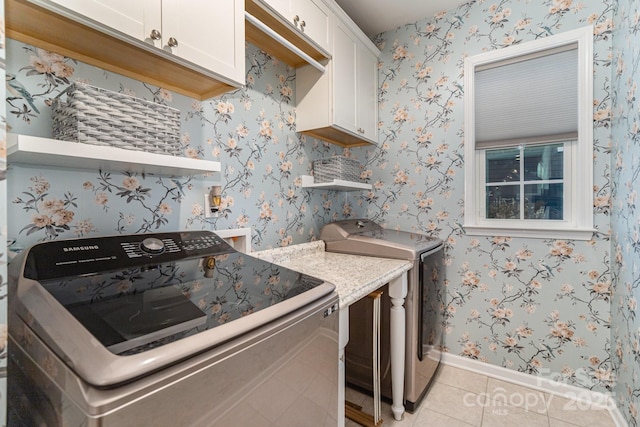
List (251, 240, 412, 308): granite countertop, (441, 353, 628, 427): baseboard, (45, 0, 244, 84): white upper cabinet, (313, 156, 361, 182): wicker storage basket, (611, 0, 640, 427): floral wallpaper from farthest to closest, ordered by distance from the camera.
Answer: (313, 156, 361, 182): wicker storage basket → (441, 353, 628, 427): baseboard → (611, 0, 640, 427): floral wallpaper → (251, 240, 412, 308): granite countertop → (45, 0, 244, 84): white upper cabinet

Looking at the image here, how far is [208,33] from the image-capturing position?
1118 millimetres

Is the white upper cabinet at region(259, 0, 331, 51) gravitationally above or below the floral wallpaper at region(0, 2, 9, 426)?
above

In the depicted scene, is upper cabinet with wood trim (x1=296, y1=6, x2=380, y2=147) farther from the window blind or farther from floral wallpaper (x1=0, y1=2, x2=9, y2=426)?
floral wallpaper (x1=0, y1=2, x2=9, y2=426)

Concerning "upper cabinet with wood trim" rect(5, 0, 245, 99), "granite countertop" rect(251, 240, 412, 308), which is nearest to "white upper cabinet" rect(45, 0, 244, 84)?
"upper cabinet with wood trim" rect(5, 0, 245, 99)

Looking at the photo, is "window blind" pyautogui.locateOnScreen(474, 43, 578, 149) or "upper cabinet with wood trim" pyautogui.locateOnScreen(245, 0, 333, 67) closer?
"upper cabinet with wood trim" pyautogui.locateOnScreen(245, 0, 333, 67)

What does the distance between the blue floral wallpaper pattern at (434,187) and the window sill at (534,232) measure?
0.14 feet

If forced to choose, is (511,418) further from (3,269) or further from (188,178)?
(3,269)

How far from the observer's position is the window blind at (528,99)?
1.89m

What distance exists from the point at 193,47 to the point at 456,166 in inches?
73.7

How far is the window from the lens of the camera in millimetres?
1813

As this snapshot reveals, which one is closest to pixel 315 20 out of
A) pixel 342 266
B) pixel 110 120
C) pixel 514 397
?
pixel 110 120

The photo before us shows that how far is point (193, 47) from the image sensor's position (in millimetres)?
1065

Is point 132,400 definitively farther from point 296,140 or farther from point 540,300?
point 540,300

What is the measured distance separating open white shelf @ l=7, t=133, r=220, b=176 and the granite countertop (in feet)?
2.39
